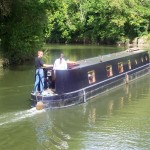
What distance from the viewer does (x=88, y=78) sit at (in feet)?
50.1

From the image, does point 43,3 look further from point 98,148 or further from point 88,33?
point 88,33

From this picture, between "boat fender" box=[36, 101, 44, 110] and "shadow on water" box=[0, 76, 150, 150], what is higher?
"boat fender" box=[36, 101, 44, 110]

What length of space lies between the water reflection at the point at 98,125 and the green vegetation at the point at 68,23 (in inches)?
467

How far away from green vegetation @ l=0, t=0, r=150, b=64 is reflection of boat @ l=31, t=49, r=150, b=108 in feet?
27.7

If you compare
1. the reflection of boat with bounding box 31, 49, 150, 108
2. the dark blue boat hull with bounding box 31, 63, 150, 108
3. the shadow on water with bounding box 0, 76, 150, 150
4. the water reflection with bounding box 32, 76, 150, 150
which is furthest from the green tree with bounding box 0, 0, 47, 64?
the shadow on water with bounding box 0, 76, 150, 150

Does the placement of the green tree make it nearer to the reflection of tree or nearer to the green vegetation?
the green vegetation

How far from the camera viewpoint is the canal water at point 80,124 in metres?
9.86

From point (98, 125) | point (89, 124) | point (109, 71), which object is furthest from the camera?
point (109, 71)

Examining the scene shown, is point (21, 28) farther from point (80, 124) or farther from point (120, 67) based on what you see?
point (80, 124)

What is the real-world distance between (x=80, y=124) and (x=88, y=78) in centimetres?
385

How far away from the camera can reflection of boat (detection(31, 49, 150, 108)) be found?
13.3 metres

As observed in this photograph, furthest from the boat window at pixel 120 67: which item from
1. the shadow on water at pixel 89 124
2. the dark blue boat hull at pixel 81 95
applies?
the shadow on water at pixel 89 124

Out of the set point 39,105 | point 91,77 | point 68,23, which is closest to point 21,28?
point 91,77

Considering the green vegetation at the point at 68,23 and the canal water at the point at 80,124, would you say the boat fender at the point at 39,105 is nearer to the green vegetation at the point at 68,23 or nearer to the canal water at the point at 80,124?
the canal water at the point at 80,124
